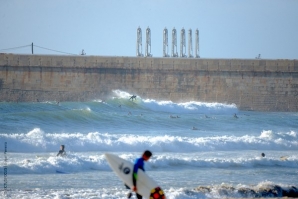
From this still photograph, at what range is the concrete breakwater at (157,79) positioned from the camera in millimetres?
37062

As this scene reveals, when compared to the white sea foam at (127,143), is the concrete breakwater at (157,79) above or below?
above

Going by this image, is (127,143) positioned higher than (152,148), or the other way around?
(127,143)

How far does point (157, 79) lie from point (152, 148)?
15.2 m

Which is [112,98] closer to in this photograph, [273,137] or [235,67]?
[235,67]

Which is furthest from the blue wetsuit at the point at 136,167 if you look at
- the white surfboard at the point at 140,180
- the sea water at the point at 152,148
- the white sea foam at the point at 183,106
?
the white sea foam at the point at 183,106

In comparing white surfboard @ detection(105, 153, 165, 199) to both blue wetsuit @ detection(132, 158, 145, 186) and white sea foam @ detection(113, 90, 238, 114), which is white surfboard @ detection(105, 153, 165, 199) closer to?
blue wetsuit @ detection(132, 158, 145, 186)

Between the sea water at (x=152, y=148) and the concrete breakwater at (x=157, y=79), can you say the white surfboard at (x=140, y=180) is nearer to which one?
the sea water at (x=152, y=148)

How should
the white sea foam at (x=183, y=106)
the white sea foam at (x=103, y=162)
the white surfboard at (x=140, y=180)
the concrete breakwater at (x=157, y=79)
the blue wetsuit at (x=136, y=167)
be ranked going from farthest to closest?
1. the white sea foam at (x=183, y=106)
2. the concrete breakwater at (x=157, y=79)
3. the white sea foam at (x=103, y=162)
4. the white surfboard at (x=140, y=180)
5. the blue wetsuit at (x=136, y=167)

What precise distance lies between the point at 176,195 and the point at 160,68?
24333 millimetres

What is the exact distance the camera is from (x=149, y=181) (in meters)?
10.7

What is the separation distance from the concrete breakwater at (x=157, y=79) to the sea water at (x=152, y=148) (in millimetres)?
599

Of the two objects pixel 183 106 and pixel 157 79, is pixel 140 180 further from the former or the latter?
pixel 183 106

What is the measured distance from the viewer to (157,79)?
1496 inches

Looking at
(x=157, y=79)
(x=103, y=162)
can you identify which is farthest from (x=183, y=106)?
(x=103, y=162)
